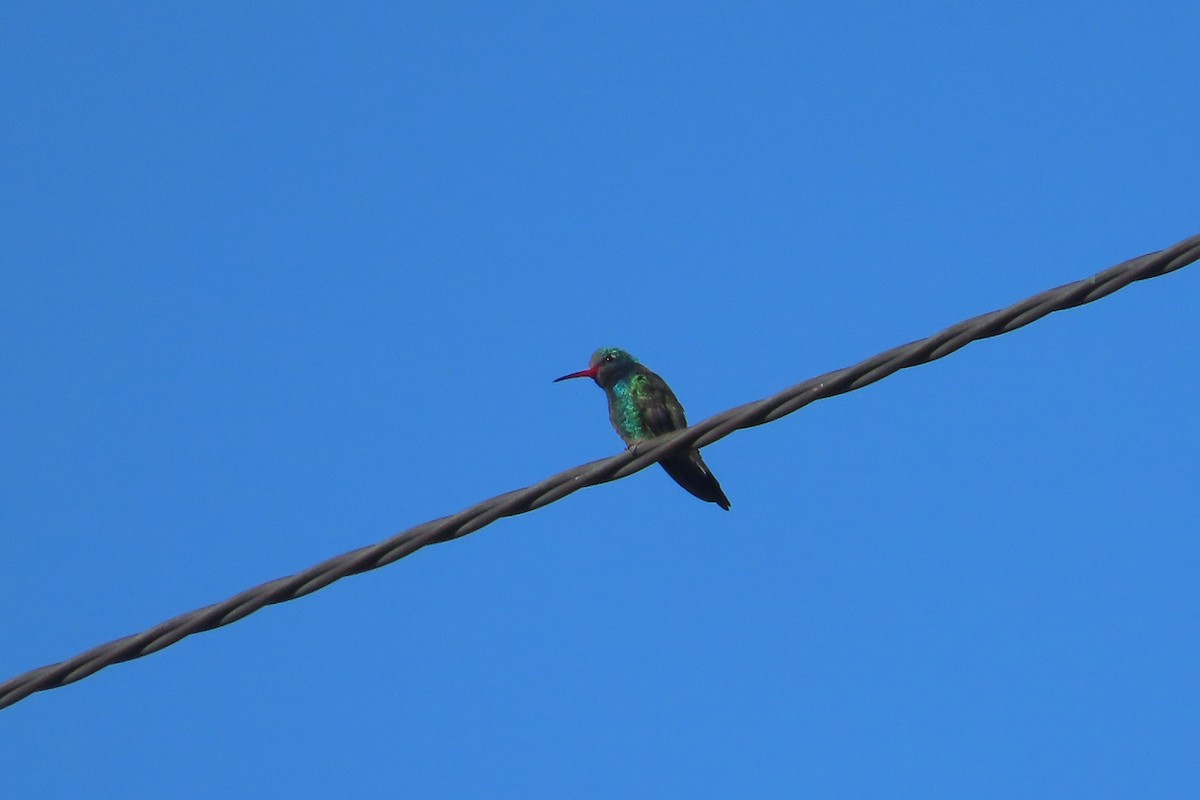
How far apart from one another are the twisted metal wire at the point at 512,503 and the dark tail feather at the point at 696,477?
3.98 metres

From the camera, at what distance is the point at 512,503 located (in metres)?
3.72

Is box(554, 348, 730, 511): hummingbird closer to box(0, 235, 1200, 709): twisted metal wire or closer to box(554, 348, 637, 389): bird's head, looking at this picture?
box(554, 348, 637, 389): bird's head

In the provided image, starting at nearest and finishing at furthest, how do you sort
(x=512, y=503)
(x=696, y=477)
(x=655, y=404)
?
(x=512, y=503)
(x=696, y=477)
(x=655, y=404)

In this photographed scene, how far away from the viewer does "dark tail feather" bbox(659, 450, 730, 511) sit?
308 inches

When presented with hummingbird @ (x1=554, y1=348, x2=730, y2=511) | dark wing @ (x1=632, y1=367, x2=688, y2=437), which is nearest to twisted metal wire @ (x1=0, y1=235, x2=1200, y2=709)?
hummingbird @ (x1=554, y1=348, x2=730, y2=511)

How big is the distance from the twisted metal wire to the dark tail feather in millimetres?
3982

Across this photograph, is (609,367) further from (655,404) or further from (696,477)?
(696,477)

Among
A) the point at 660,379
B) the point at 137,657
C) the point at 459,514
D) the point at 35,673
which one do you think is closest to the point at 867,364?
the point at 459,514

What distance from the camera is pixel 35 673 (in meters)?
3.64

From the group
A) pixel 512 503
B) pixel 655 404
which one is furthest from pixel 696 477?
pixel 512 503

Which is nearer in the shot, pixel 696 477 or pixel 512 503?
pixel 512 503

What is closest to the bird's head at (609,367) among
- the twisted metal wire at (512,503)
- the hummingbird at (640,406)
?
the hummingbird at (640,406)

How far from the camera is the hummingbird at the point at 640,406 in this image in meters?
8.00

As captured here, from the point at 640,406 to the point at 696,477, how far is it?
22.5 inches
